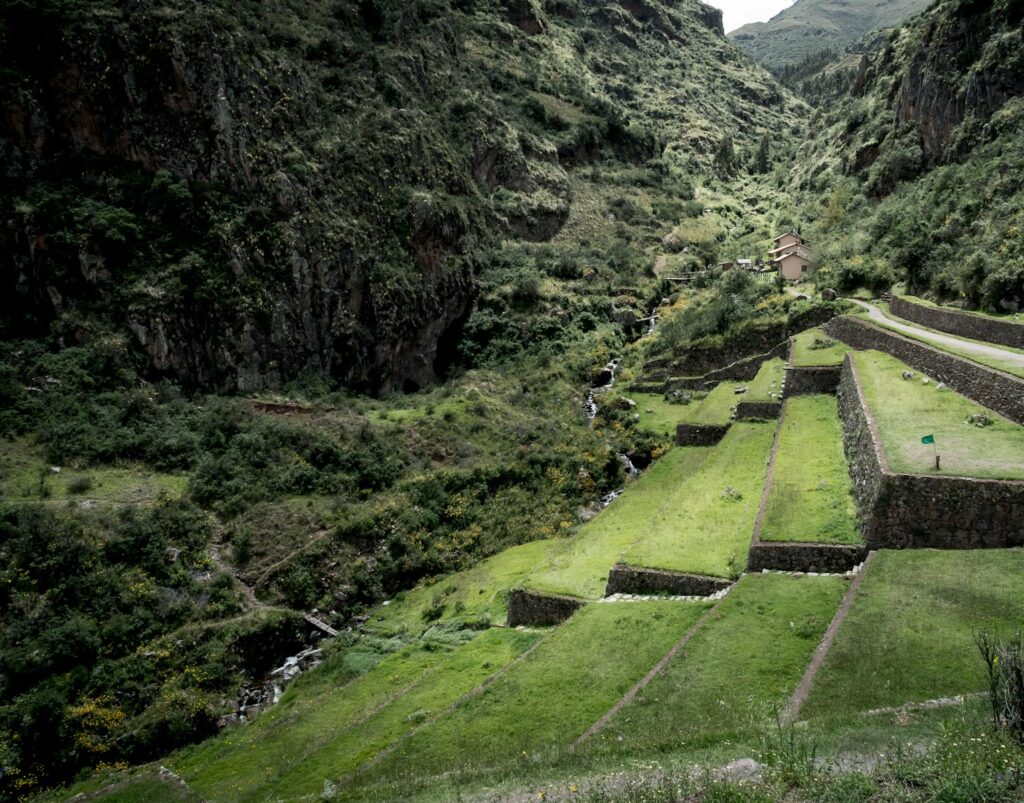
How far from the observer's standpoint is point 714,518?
22.3m

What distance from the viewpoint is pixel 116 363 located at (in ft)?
121

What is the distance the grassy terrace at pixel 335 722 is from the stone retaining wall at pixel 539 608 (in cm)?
96

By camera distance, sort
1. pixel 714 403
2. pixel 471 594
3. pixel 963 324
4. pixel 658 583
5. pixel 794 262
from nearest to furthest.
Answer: pixel 658 583, pixel 471 594, pixel 963 324, pixel 714 403, pixel 794 262

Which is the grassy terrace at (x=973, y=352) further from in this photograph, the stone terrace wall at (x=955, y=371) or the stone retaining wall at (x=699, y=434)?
the stone retaining wall at (x=699, y=434)

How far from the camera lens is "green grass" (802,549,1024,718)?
11219 millimetres

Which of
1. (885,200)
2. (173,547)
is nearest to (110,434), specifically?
(173,547)

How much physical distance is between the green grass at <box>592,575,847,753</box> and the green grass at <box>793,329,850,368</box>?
17.7m

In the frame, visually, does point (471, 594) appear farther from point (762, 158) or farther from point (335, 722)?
point (762, 158)

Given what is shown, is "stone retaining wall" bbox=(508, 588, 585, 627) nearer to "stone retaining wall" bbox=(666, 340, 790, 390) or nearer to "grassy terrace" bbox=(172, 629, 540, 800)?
"grassy terrace" bbox=(172, 629, 540, 800)

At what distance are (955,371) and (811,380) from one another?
25.9 feet

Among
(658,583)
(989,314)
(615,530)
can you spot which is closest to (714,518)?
(658,583)

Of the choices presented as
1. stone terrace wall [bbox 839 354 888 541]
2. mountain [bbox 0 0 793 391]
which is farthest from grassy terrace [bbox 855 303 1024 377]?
mountain [bbox 0 0 793 391]

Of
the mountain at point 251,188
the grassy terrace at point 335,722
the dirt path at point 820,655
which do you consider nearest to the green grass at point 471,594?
the grassy terrace at point 335,722

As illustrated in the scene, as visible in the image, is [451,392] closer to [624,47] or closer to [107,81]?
[107,81]
